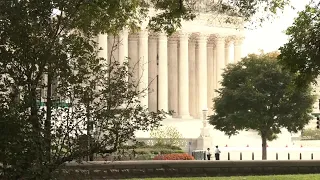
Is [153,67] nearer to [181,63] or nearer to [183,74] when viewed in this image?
[181,63]

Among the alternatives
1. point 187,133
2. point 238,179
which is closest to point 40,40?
point 238,179

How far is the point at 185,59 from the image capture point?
68188mm

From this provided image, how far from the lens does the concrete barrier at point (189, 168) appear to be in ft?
69.5

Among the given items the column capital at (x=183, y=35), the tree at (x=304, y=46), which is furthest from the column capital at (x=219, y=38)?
the tree at (x=304, y=46)

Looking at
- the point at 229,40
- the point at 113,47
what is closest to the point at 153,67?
the point at 229,40

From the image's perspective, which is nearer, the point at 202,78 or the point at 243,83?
the point at 243,83

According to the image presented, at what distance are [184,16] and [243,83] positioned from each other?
3014cm

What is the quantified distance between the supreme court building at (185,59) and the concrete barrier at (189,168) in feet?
128

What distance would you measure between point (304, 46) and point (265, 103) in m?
29.1

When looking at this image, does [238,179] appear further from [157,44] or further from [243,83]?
[157,44]

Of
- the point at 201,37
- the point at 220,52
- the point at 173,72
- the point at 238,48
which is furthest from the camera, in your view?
the point at 238,48

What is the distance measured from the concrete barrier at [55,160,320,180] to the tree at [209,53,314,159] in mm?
21248

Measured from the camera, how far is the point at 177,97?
70.1 metres

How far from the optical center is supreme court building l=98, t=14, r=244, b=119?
65.7 m
